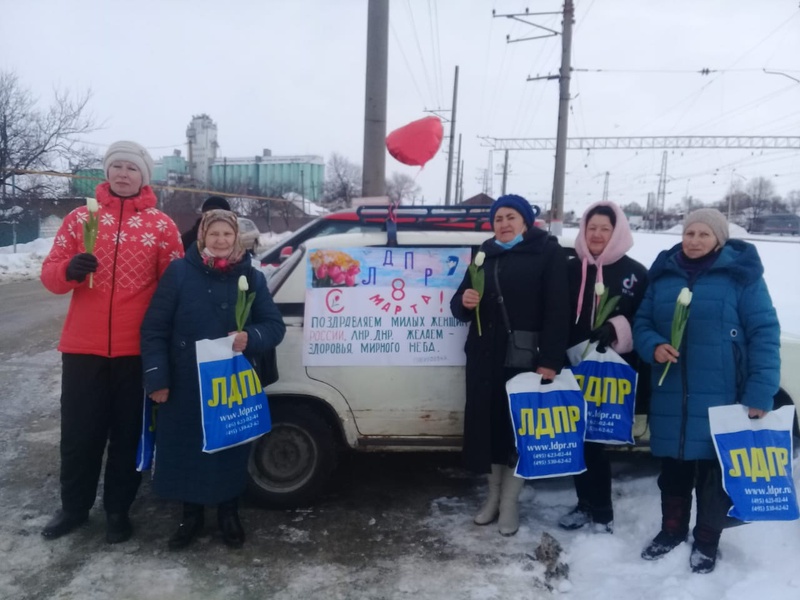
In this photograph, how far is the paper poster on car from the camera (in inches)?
140

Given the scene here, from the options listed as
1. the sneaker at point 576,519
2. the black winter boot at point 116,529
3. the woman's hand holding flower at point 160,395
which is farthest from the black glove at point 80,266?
the sneaker at point 576,519

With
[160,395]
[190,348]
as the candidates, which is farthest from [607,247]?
[160,395]

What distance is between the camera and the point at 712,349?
294 centimetres

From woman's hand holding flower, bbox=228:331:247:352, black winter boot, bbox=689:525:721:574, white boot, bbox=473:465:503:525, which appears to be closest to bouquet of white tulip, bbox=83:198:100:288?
woman's hand holding flower, bbox=228:331:247:352

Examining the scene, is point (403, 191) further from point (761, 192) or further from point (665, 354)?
point (761, 192)

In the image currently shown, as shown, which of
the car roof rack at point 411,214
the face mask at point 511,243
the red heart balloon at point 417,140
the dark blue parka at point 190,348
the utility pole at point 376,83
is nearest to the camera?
the dark blue parka at point 190,348

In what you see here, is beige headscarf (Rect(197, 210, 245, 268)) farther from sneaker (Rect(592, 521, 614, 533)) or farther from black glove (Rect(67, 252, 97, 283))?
sneaker (Rect(592, 521, 614, 533))

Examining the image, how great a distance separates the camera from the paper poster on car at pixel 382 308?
3.57 m

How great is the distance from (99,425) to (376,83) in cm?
501

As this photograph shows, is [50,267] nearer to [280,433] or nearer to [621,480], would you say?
[280,433]

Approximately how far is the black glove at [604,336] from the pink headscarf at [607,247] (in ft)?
0.30

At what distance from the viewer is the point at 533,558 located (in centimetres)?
324

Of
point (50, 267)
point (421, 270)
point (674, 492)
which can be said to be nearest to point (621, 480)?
point (674, 492)

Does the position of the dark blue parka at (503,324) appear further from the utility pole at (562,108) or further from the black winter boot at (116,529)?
the utility pole at (562,108)
